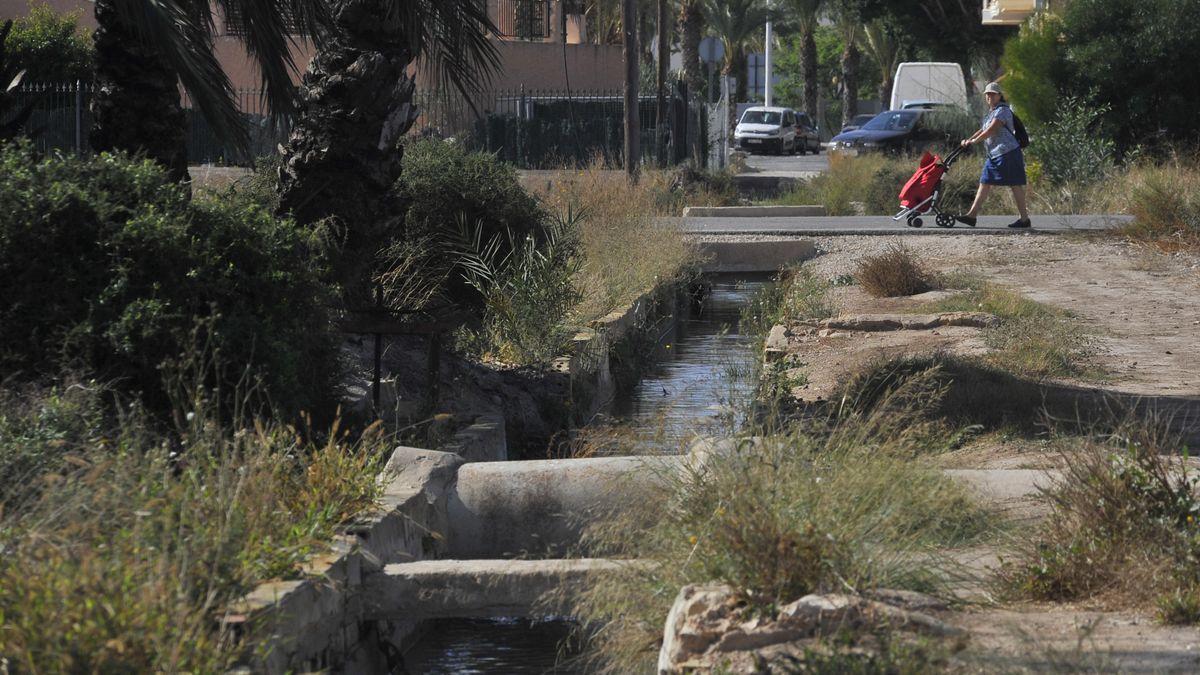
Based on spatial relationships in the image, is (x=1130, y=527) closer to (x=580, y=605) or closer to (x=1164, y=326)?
(x=580, y=605)

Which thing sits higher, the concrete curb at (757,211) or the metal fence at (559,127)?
the metal fence at (559,127)

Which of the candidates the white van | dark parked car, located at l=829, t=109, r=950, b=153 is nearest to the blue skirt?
dark parked car, located at l=829, t=109, r=950, b=153

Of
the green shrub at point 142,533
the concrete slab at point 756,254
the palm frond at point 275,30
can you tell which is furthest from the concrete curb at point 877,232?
the green shrub at point 142,533

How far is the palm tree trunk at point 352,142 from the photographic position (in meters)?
9.14

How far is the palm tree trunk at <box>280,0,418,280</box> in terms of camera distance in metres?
9.14

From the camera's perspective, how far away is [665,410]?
9508 millimetres

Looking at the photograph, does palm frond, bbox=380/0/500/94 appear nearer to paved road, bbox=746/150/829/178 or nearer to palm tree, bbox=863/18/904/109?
paved road, bbox=746/150/829/178

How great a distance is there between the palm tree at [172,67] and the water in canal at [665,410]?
3.04 m

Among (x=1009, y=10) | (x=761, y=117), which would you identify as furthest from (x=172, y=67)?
(x=761, y=117)

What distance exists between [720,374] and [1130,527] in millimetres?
7334

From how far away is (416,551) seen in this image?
6.19 m

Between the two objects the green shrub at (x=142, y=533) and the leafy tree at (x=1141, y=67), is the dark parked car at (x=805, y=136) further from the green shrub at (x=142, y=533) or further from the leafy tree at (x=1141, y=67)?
the green shrub at (x=142, y=533)

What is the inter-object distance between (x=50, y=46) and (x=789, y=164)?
26.6 m

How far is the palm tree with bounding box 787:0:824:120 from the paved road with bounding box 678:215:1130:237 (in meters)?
37.1
